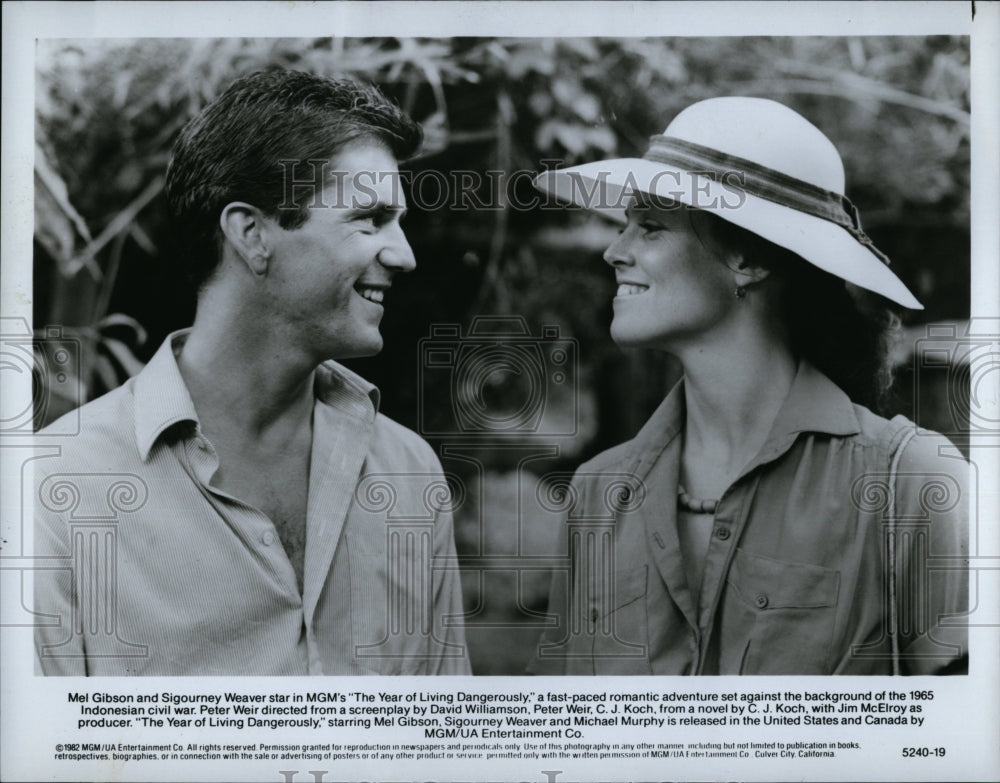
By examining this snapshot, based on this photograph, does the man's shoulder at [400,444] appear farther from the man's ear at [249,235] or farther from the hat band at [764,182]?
the hat band at [764,182]

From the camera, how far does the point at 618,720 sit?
13.7 feet

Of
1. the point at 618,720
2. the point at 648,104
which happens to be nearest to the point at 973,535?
the point at 618,720

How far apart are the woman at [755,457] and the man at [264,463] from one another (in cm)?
55

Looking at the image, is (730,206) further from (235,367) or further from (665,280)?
(235,367)

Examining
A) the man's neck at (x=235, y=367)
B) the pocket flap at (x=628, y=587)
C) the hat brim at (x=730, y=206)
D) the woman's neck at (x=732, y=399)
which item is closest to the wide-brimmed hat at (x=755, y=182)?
the hat brim at (x=730, y=206)

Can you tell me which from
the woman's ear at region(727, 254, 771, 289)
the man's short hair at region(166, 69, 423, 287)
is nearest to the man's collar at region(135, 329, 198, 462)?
the man's short hair at region(166, 69, 423, 287)

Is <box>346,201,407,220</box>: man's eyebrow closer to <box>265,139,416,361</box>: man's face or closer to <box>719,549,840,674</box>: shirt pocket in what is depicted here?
<box>265,139,416,361</box>: man's face

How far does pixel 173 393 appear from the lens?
4.12 m

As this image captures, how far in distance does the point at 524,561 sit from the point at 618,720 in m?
0.61

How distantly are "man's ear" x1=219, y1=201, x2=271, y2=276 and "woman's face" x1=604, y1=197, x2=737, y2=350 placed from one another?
3.72ft

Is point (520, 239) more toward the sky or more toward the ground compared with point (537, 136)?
more toward the ground

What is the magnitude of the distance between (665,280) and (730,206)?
32 cm

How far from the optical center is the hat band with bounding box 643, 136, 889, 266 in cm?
411

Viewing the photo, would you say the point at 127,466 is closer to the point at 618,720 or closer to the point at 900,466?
the point at 618,720
